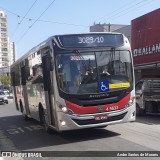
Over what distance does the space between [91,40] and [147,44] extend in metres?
8.36

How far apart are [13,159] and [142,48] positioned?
1217 cm

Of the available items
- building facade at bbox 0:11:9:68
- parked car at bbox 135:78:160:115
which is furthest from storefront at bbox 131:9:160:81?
building facade at bbox 0:11:9:68

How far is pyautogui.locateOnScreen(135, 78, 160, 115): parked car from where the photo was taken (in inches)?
627

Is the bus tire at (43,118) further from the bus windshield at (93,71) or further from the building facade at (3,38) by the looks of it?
the building facade at (3,38)

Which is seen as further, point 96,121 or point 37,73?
point 37,73

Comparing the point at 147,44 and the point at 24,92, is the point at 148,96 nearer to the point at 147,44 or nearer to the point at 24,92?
the point at 147,44

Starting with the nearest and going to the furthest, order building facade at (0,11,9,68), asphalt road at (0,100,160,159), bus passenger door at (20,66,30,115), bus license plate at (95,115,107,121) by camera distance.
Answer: asphalt road at (0,100,160,159) → bus license plate at (95,115,107,121) → bus passenger door at (20,66,30,115) → building facade at (0,11,9,68)

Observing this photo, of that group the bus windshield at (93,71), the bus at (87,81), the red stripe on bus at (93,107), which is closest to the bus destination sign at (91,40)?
the bus at (87,81)

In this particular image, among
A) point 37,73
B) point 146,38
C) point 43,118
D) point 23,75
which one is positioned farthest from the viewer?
point 146,38

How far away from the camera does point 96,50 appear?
35.6 ft

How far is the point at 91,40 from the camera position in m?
11.0

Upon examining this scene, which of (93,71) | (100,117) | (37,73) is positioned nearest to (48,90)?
(93,71)

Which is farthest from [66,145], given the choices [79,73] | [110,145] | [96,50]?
[96,50]

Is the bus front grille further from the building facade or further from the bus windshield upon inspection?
the building facade
